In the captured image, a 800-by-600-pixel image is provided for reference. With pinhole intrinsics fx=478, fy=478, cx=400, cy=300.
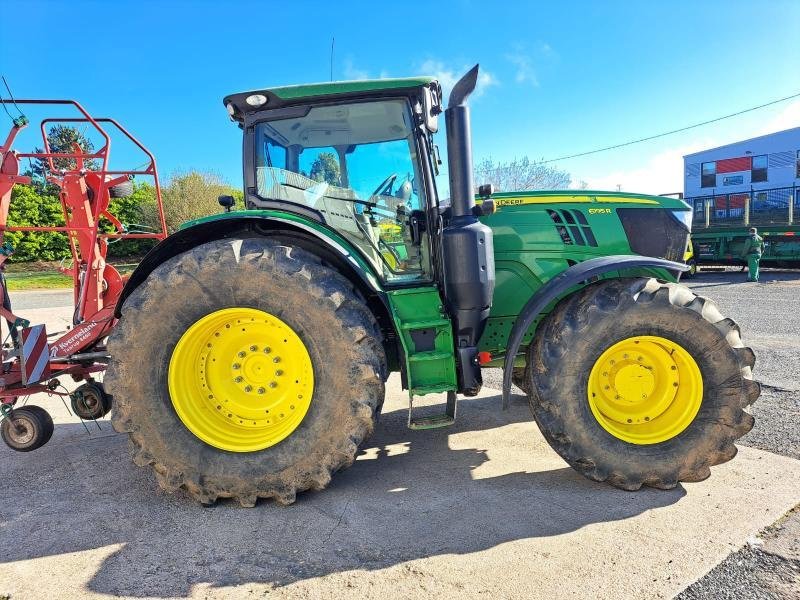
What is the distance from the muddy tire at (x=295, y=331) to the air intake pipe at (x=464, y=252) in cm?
56

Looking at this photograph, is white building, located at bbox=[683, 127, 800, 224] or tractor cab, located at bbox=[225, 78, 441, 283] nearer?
tractor cab, located at bbox=[225, 78, 441, 283]

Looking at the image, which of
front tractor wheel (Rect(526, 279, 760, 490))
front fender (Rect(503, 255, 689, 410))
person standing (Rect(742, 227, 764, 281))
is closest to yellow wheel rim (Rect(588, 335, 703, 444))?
front tractor wheel (Rect(526, 279, 760, 490))

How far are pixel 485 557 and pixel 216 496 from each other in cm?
145

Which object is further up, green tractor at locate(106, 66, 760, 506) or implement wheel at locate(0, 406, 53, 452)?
green tractor at locate(106, 66, 760, 506)

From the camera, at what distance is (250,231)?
2.90 meters

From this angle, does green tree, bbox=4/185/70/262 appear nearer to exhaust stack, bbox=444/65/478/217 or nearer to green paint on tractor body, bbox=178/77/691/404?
green paint on tractor body, bbox=178/77/691/404

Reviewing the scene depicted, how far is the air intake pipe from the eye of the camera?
104 inches

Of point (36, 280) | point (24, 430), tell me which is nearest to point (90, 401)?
point (24, 430)

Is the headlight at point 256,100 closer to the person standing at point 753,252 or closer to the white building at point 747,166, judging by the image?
the person standing at point 753,252

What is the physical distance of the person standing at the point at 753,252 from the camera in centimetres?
1255

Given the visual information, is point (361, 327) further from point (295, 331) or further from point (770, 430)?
point (770, 430)

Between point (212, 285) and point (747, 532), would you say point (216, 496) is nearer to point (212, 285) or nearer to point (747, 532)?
point (212, 285)

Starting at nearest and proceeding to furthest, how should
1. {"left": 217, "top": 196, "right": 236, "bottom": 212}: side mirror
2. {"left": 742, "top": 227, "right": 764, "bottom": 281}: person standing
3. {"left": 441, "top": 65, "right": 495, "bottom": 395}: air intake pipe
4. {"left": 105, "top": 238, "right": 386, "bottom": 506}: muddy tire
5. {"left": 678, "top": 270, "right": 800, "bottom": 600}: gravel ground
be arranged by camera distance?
1. {"left": 678, "top": 270, "right": 800, "bottom": 600}: gravel ground
2. {"left": 105, "top": 238, "right": 386, "bottom": 506}: muddy tire
3. {"left": 441, "top": 65, "right": 495, "bottom": 395}: air intake pipe
4. {"left": 217, "top": 196, "right": 236, "bottom": 212}: side mirror
5. {"left": 742, "top": 227, "right": 764, "bottom": 281}: person standing

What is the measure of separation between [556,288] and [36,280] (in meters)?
23.3
